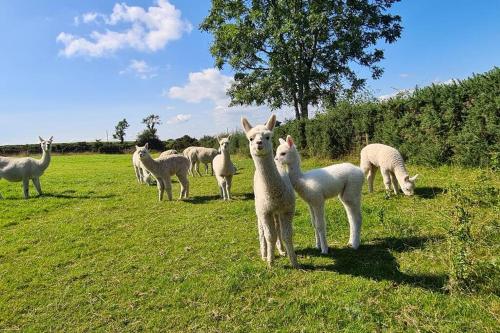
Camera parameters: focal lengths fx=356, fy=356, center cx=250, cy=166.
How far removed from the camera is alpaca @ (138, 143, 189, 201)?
37.4 feet

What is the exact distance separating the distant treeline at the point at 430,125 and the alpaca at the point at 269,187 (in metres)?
3.40

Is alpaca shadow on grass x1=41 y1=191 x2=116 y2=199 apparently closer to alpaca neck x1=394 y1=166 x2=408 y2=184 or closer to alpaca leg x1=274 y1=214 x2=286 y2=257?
alpaca leg x1=274 y1=214 x2=286 y2=257

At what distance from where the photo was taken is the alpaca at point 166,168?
37.4ft

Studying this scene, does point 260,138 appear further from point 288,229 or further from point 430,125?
point 430,125

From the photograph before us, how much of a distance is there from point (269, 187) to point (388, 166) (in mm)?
5241

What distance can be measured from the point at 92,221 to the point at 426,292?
326 inches

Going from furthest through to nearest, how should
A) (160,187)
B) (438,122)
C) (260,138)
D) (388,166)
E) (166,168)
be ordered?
(438,122)
(160,187)
(166,168)
(388,166)
(260,138)

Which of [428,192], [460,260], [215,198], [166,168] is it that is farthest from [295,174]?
[166,168]

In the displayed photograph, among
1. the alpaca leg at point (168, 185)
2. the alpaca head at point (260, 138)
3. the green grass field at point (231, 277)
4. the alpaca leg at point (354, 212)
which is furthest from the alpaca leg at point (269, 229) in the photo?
the alpaca leg at point (168, 185)

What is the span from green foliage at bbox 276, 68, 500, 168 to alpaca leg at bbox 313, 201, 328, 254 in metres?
4.30

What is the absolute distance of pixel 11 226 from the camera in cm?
967

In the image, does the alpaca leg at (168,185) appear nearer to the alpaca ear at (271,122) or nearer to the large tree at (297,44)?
the alpaca ear at (271,122)

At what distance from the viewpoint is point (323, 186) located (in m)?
5.52

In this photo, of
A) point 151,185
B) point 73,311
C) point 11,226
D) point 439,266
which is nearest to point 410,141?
point 439,266
